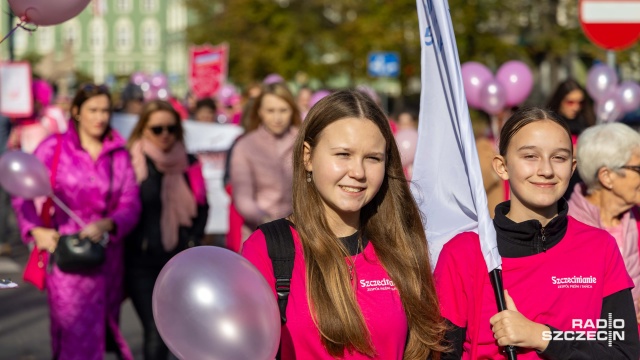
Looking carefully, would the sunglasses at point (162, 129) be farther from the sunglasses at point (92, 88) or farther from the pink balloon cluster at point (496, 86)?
the pink balloon cluster at point (496, 86)

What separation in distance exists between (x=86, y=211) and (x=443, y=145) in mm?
3287

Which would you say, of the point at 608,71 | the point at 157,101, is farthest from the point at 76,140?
the point at 608,71

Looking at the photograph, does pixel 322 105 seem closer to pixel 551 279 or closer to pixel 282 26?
pixel 551 279

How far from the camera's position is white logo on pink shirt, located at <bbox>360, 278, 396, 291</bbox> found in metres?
3.71

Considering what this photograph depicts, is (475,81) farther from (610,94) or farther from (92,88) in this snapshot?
(92,88)

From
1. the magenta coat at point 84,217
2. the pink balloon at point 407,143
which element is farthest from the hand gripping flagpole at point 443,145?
the pink balloon at point 407,143

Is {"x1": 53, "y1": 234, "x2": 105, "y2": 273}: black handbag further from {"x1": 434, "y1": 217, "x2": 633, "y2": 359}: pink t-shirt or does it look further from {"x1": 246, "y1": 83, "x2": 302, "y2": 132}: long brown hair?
{"x1": 434, "y1": 217, "x2": 633, "y2": 359}: pink t-shirt

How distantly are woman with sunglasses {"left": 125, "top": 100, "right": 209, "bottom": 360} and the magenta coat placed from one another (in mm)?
377

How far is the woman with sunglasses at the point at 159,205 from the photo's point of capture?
7.49 meters

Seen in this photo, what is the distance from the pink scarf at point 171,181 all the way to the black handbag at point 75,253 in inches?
37.6

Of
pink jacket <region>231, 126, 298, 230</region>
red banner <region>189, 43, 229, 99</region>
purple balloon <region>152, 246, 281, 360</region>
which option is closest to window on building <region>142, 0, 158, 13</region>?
red banner <region>189, 43, 229, 99</region>

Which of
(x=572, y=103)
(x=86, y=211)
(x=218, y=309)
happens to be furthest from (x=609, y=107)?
(x=218, y=309)

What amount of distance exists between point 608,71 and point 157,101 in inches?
188

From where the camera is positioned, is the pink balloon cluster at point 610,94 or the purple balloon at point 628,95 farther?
the purple balloon at point 628,95
